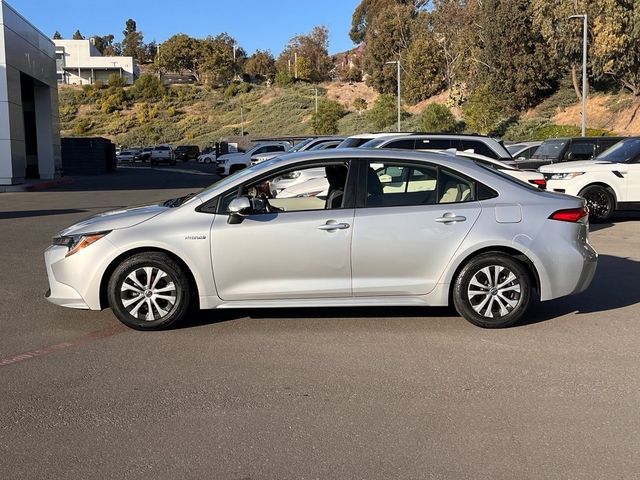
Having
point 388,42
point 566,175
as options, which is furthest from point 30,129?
point 388,42

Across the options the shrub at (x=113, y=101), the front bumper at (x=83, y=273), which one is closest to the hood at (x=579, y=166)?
the front bumper at (x=83, y=273)

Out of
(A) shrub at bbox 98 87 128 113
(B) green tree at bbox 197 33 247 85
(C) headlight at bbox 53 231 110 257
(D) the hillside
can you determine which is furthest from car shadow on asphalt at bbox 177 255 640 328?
(B) green tree at bbox 197 33 247 85

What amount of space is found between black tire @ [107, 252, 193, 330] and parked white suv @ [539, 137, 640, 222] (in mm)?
10029

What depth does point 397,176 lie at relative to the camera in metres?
6.62

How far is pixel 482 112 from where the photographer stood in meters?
50.2

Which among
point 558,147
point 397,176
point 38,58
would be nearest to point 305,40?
point 38,58

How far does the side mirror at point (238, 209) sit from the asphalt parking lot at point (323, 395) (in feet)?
3.46

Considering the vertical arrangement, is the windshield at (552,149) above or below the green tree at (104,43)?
below

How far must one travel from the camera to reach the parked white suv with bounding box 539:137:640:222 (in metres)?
14.0

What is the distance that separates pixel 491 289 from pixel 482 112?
4598cm

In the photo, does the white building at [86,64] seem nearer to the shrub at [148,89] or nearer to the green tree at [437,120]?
the shrub at [148,89]

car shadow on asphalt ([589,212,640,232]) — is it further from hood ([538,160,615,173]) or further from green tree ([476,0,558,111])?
green tree ([476,0,558,111])

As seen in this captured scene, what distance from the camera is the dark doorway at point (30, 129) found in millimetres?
36531

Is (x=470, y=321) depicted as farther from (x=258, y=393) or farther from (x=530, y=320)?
(x=258, y=393)
